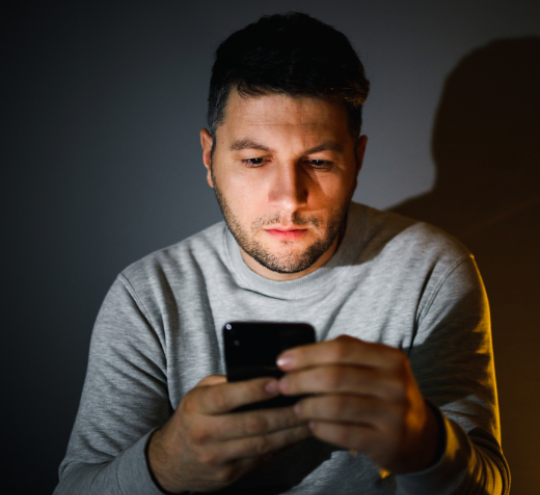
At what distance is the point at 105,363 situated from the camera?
0.97 m

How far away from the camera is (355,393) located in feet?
1.75

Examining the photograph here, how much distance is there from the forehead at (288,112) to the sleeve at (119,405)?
0.57 m

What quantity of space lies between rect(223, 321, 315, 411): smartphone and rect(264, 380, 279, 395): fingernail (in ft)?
0.21

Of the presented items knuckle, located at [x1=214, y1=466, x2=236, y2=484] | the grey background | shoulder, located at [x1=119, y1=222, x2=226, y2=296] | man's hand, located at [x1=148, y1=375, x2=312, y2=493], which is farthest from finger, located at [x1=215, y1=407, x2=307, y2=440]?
the grey background

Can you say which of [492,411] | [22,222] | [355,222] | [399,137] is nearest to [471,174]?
[399,137]

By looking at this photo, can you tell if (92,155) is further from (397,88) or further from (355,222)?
(397,88)

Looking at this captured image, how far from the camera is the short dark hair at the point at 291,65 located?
864 millimetres

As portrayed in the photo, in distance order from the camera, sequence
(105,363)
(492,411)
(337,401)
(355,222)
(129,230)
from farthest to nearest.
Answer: (129,230)
(355,222)
(105,363)
(492,411)
(337,401)

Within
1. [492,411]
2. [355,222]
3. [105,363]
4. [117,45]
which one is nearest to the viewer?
[492,411]

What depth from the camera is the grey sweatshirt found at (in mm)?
878

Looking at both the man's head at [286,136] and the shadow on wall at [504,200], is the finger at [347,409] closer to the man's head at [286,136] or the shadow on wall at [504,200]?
the man's head at [286,136]

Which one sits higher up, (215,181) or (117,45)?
(117,45)

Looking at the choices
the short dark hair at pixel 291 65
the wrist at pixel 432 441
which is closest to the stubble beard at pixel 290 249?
the short dark hair at pixel 291 65

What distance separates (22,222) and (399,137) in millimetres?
1415
